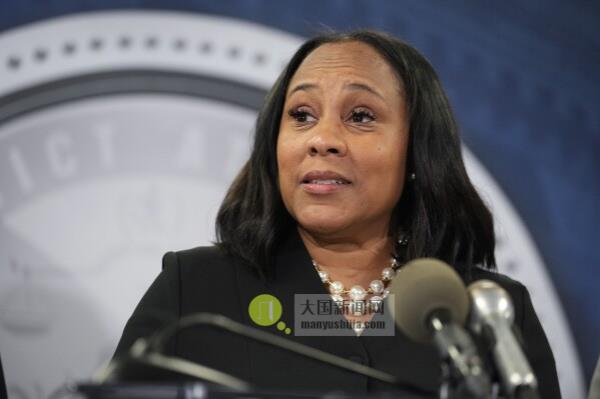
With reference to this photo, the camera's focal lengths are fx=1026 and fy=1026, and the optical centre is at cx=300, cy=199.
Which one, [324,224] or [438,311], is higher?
[324,224]

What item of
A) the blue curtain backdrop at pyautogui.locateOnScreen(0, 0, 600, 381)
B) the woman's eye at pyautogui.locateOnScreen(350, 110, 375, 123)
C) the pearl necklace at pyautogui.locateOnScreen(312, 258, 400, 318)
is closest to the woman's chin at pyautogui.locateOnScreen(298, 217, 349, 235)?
the pearl necklace at pyautogui.locateOnScreen(312, 258, 400, 318)

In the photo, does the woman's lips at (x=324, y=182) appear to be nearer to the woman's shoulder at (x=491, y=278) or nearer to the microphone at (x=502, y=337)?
the woman's shoulder at (x=491, y=278)

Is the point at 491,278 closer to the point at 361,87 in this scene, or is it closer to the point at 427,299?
the point at 361,87

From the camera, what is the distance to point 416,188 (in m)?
2.37

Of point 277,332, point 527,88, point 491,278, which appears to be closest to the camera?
point 277,332

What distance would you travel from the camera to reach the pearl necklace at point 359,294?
2.23m

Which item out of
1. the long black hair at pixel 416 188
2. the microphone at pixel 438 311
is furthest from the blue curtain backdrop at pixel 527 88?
the microphone at pixel 438 311

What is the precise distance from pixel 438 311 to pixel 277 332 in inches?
28.5

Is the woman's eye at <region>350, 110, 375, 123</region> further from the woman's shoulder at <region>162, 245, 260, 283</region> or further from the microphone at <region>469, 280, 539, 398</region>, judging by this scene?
the microphone at <region>469, 280, 539, 398</region>

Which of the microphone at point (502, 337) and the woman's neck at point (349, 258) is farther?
the woman's neck at point (349, 258)

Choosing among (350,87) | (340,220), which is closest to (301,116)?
(350,87)

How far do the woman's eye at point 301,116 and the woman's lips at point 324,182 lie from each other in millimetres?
160

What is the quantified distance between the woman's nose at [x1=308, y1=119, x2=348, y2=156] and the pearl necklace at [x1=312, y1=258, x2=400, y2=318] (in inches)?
10.7

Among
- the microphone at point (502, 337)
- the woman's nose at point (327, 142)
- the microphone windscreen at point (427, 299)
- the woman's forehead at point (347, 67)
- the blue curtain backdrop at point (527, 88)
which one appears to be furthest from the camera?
the blue curtain backdrop at point (527, 88)
